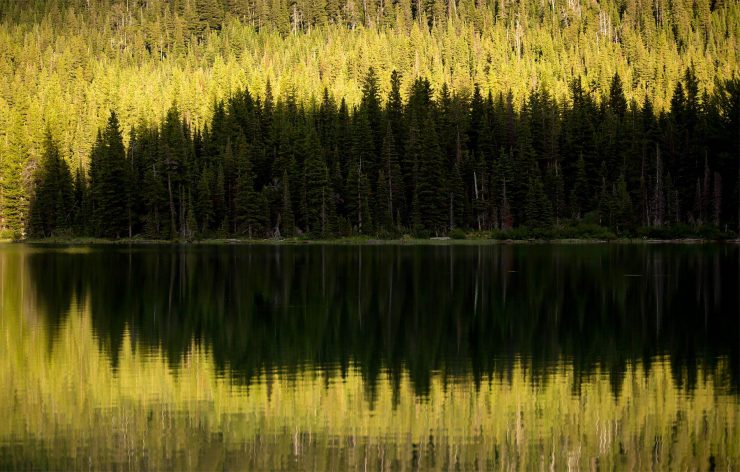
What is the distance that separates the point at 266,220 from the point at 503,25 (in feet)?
316

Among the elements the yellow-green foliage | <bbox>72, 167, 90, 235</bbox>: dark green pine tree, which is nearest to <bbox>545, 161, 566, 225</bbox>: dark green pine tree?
the yellow-green foliage

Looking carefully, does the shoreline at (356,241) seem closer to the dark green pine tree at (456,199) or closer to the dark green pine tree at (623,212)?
the dark green pine tree at (623,212)

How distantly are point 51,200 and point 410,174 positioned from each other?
151 feet

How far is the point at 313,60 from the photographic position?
154500 millimetres

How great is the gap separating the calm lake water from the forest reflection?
0.49 feet

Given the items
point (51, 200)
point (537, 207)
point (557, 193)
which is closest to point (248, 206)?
point (51, 200)

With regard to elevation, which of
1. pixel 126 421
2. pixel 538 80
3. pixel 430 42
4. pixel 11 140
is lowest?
pixel 126 421

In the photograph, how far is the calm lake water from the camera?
1586 cm

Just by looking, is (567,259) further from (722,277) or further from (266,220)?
(266,220)

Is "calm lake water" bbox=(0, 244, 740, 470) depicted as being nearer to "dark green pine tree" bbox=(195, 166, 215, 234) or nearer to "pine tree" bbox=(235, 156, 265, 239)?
"pine tree" bbox=(235, 156, 265, 239)

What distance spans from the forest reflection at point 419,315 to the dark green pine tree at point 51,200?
58351 mm

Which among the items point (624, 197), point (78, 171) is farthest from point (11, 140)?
point (624, 197)

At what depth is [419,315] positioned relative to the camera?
3294cm

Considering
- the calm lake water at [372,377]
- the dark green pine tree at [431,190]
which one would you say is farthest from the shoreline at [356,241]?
the calm lake water at [372,377]
